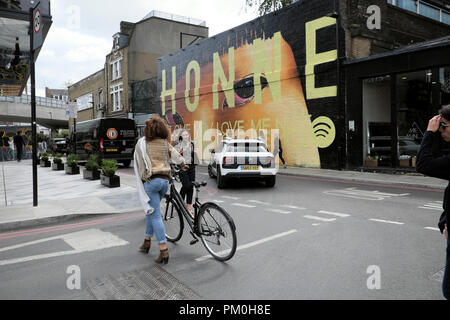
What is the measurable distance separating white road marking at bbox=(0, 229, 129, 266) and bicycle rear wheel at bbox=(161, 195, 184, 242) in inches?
26.6

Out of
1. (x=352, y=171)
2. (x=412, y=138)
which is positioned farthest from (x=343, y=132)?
(x=412, y=138)

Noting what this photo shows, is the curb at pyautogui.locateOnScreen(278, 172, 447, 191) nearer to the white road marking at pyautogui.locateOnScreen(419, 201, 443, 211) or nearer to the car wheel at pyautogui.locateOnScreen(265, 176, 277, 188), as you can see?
the white road marking at pyautogui.locateOnScreen(419, 201, 443, 211)

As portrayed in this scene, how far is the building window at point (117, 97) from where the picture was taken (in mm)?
34938

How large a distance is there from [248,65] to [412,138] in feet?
32.5

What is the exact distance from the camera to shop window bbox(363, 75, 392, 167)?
47.6 ft

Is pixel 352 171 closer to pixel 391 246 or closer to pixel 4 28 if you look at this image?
pixel 391 246

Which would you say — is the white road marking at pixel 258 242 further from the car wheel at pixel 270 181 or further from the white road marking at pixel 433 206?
the car wheel at pixel 270 181

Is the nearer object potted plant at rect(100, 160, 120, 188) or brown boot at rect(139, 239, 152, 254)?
brown boot at rect(139, 239, 152, 254)

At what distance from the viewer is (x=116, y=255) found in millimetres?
4789

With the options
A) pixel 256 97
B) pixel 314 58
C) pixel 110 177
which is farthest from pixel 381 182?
pixel 256 97

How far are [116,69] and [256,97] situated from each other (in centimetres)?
2150

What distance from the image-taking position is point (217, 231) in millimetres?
4465

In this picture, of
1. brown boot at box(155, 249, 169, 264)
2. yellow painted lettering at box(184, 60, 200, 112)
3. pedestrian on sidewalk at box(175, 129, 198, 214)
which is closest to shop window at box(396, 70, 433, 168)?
pedestrian on sidewalk at box(175, 129, 198, 214)

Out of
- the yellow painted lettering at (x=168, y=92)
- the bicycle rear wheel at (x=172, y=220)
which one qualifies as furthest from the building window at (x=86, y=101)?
the bicycle rear wheel at (x=172, y=220)
